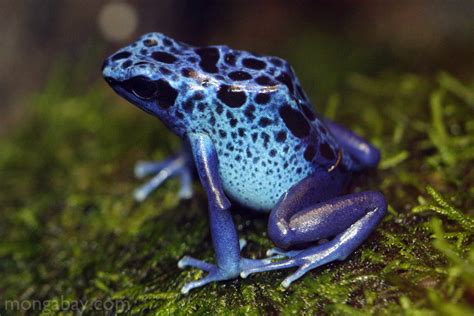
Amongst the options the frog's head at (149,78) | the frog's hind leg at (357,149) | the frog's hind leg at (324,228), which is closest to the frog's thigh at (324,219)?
the frog's hind leg at (324,228)

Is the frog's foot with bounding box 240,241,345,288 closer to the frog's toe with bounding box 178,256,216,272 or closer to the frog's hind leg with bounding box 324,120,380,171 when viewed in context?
the frog's toe with bounding box 178,256,216,272

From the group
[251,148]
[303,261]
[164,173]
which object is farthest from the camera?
[164,173]

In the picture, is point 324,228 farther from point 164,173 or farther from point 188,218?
point 164,173

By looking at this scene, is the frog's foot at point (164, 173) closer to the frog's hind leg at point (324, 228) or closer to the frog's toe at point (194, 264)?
the frog's toe at point (194, 264)

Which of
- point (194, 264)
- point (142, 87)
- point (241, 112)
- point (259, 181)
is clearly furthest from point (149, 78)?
point (194, 264)

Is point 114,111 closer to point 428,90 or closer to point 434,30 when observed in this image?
point 428,90

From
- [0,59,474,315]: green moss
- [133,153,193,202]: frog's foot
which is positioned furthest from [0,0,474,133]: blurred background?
[133,153,193,202]: frog's foot
